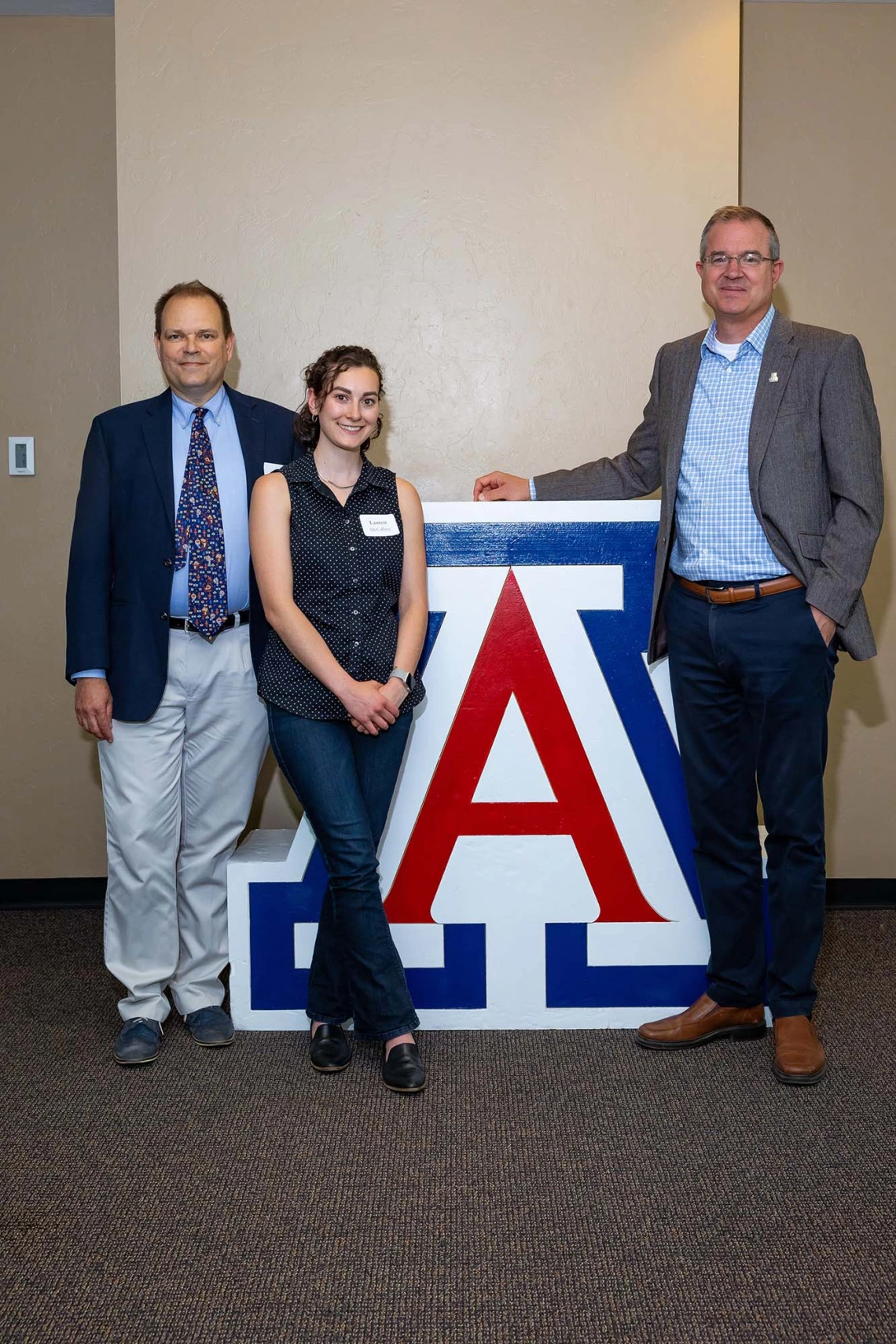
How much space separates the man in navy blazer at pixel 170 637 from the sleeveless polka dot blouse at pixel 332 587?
0.24 m

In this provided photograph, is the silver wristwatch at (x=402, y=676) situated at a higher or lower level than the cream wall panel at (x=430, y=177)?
lower

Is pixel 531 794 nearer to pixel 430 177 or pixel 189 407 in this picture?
pixel 189 407

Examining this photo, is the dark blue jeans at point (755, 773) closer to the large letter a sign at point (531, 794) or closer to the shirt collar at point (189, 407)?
the large letter a sign at point (531, 794)

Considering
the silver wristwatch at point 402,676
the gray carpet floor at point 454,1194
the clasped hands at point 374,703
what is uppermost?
the silver wristwatch at point 402,676

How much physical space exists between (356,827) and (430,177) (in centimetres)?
201

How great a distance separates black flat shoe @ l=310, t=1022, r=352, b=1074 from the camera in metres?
2.57

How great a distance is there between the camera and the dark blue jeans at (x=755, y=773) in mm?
2477

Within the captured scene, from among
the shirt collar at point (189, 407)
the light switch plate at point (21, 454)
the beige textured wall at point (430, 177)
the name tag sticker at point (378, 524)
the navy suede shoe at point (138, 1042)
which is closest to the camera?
the name tag sticker at point (378, 524)

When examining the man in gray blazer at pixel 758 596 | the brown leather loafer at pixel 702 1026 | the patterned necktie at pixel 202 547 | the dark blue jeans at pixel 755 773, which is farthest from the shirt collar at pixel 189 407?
the brown leather loafer at pixel 702 1026

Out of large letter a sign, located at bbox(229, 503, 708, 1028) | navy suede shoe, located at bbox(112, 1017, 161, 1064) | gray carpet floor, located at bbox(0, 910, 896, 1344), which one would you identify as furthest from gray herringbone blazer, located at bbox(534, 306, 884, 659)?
navy suede shoe, located at bbox(112, 1017, 161, 1064)

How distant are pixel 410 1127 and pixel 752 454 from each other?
1.59 m

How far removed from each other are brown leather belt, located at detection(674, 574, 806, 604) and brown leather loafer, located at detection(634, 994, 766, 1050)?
0.96 metres

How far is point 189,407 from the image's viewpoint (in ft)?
9.06

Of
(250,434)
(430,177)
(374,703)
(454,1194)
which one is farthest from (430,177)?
(454,1194)
